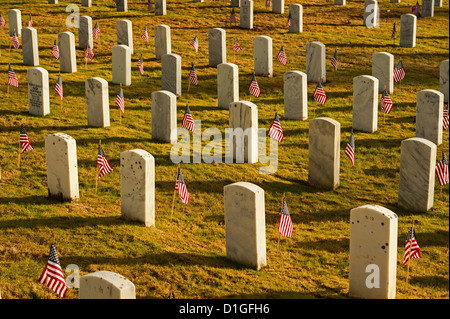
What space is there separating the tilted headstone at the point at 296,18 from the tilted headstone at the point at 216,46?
15.8ft

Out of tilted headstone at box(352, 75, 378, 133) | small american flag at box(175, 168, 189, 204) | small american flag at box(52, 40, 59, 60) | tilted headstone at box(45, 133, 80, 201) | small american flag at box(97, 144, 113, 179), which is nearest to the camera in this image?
small american flag at box(175, 168, 189, 204)

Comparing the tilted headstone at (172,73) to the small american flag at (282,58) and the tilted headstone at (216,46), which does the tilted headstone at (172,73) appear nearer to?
the tilted headstone at (216,46)

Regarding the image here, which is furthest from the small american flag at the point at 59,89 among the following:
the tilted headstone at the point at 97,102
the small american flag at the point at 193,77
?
the small american flag at the point at 193,77

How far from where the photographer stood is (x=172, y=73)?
19.8 m

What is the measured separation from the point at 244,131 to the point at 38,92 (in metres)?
5.06

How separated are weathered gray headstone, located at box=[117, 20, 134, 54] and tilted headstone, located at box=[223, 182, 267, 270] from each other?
13.4 m

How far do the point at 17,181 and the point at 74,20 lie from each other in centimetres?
1376

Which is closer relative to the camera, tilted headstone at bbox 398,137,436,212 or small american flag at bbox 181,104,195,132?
tilted headstone at bbox 398,137,436,212

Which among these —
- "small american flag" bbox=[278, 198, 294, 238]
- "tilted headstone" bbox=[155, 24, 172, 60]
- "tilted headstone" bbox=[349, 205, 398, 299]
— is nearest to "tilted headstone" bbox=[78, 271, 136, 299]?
"tilted headstone" bbox=[349, 205, 398, 299]

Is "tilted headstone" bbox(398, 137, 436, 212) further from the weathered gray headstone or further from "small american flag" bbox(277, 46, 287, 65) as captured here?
the weathered gray headstone

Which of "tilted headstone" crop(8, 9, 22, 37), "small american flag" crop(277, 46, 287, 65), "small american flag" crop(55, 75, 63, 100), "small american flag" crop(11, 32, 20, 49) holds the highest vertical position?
"tilted headstone" crop(8, 9, 22, 37)

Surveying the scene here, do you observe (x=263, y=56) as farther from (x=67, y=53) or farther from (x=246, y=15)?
(x=246, y=15)

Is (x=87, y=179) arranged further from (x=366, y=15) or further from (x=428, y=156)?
(x=366, y=15)

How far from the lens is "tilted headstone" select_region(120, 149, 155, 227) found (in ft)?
40.4
